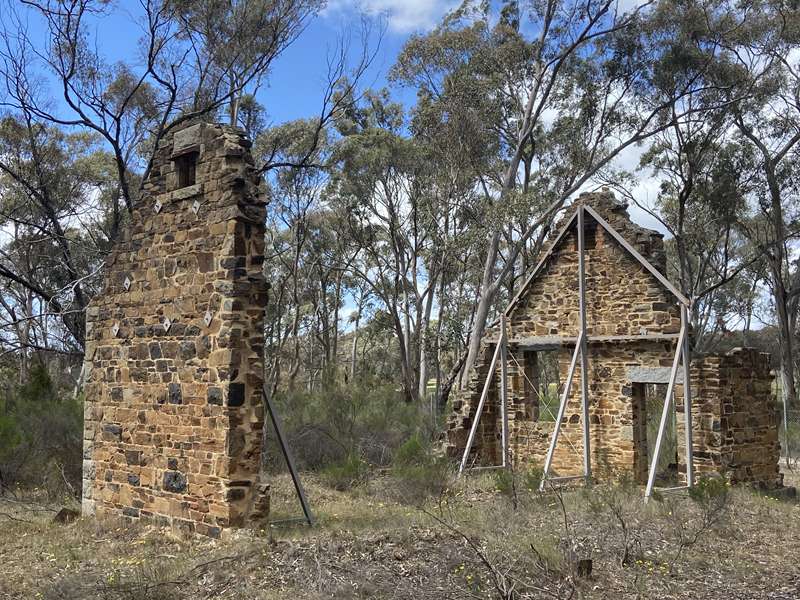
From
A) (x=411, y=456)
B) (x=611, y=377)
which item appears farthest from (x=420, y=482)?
(x=611, y=377)

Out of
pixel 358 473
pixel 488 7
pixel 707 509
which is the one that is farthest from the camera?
pixel 488 7

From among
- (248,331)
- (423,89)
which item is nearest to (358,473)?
(248,331)

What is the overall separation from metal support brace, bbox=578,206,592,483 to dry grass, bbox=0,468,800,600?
2913 mm

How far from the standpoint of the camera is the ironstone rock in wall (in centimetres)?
802

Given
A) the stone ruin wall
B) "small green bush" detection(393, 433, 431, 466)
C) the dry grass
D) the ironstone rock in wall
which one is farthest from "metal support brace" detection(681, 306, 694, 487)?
the ironstone rock in wall

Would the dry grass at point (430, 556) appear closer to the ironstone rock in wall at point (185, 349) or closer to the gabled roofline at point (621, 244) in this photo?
the ironstone rock in wall at point (185, 349)

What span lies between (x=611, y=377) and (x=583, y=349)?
2.27 feet

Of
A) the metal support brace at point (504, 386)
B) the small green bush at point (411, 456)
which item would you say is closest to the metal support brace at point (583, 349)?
the metal support brace at point (504, 386)

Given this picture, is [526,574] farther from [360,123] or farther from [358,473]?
[360,123]

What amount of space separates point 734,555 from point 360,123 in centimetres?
2050

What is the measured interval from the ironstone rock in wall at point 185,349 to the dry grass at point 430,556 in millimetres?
521

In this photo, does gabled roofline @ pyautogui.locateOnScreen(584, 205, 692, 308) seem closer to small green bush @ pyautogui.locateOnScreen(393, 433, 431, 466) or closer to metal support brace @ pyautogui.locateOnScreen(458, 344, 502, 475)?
metal support brace @ pyautogui.locateOnScreen(458, 344, 502, 475)

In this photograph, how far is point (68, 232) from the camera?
81.9 feet

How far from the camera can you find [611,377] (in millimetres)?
13328
